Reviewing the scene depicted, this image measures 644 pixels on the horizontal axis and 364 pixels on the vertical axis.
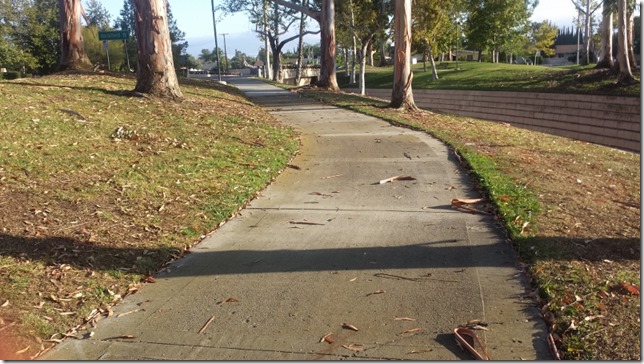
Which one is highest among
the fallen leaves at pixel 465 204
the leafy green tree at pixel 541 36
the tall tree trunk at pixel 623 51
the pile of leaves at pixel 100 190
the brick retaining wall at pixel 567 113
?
the leafy green tree at pixel 541 36

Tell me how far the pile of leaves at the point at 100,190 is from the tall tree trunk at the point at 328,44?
12069mm

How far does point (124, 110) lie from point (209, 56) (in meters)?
170

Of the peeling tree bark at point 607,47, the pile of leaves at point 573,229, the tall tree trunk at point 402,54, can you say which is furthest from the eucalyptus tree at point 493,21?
the pile of leaves at point 573,229

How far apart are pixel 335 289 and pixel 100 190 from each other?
3586 millimetres

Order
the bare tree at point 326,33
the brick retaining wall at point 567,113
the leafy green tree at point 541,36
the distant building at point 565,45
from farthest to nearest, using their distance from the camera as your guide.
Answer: the distant building at point 565,45
the leafy green tree at point 541,36
the bare tree at point 326,33
the brick retaining wall at point 567,113

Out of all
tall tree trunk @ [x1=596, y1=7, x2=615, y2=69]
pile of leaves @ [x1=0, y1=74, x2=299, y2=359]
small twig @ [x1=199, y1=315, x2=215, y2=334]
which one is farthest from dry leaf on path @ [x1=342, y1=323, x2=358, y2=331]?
tall tree trunk @ [x1=596, y1=7, x2=615, y2=69]

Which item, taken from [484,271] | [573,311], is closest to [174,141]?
[484,271]

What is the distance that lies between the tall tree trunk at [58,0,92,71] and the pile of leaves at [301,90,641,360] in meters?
12.1

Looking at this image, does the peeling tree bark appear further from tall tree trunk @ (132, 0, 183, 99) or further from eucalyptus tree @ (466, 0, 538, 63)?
tall tree trunk @ (132, 0, 183, 99)

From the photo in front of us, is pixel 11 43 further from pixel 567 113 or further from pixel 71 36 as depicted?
pixel 567 113

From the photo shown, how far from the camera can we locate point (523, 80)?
94.5 ft

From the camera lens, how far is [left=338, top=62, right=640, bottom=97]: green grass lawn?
74.5 feet

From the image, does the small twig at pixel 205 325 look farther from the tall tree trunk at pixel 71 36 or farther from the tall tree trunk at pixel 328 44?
the tall tree trunk at pixel 328 44

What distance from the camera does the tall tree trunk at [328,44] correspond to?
2331cm
